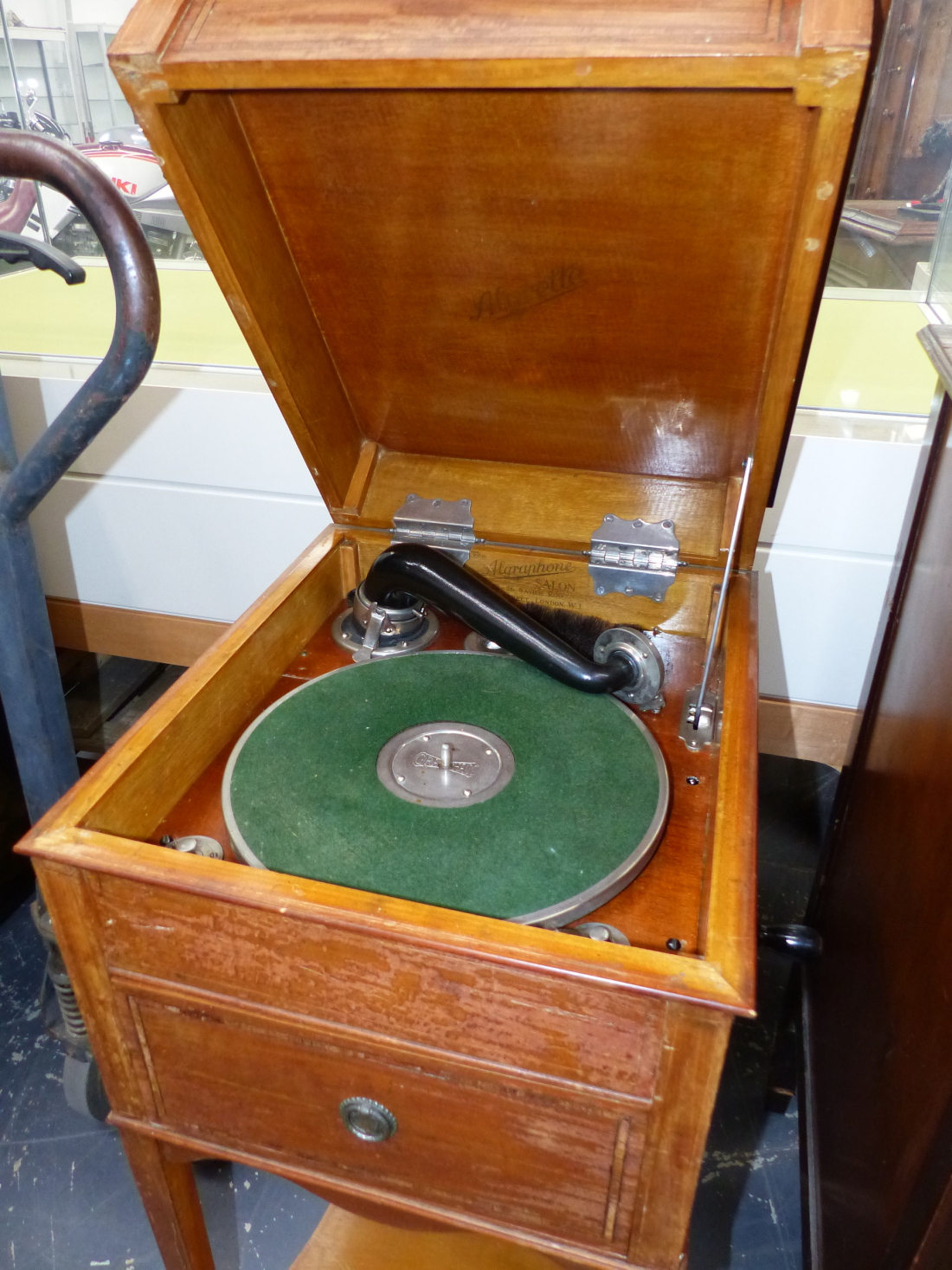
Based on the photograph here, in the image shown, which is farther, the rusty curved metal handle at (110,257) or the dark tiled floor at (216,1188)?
the dark tiled floor at (216,1188)

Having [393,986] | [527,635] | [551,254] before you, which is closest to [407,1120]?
[393,986]

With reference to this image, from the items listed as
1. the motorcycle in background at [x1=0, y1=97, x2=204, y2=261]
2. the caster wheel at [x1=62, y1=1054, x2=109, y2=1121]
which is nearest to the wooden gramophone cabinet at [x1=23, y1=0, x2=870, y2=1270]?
the caster wheel at [x1=62, y1=1054, x2=109, y2=1121]

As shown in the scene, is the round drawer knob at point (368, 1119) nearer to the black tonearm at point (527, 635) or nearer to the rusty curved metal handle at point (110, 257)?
the black tonearm at point (527, 635)

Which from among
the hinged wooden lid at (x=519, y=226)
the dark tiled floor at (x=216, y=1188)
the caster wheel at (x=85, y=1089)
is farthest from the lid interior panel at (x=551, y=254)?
the caster wheel at (x=85, y=1089)

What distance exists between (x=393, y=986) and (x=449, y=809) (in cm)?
24

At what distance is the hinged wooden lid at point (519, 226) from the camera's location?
0.76 meters

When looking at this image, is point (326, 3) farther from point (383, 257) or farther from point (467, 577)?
point (467, 577)

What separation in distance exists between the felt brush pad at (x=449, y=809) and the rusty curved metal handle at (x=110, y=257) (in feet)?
1.42

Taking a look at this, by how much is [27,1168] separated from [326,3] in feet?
5.63

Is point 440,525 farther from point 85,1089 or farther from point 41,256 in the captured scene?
point 85,1089

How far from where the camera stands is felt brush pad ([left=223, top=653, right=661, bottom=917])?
3.04 feet

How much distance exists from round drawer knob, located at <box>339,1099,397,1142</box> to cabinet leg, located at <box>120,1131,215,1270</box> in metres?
0.29

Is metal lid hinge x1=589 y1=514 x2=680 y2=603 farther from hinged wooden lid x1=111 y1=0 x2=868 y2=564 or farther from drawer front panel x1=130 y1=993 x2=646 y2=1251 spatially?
drawer front panel x1=130 y1=993 x2=646 y2=1251

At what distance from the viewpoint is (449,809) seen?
1016 millimetres
